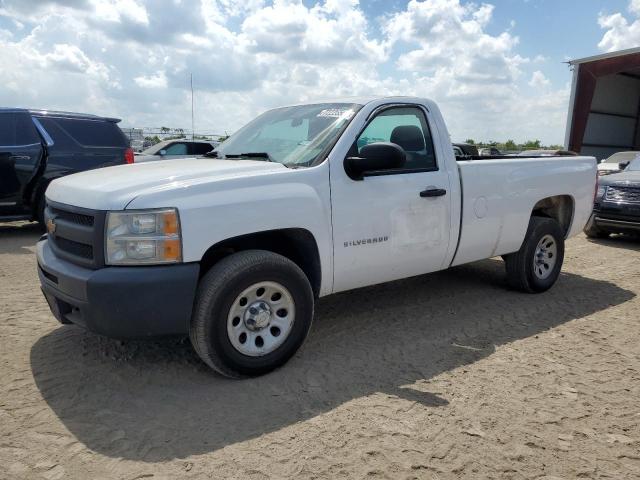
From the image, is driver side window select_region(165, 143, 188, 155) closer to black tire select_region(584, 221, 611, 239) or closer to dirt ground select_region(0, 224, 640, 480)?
dirt ground select_region(0, 224, 640, 480)

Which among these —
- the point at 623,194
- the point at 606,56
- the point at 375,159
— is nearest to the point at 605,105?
the point at 606,56

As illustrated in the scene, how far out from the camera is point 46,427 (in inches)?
113

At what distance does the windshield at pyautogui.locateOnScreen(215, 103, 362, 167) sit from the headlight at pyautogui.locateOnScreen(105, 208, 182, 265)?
1098 millimetres

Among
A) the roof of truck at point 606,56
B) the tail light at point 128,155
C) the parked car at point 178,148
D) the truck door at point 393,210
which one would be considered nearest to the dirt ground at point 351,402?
the truck door at point 393,210

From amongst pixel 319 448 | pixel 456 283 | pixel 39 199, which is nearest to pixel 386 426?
pixel 319 448

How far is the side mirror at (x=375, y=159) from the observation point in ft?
12.0

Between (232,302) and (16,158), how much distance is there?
21.3 feet

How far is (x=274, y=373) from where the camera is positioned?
11.6ft

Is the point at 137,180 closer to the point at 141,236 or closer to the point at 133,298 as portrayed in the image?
the point at 141,236

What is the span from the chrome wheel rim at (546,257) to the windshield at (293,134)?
2.74 m

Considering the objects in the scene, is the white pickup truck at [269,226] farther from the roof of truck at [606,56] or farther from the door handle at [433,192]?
the roof of truck at [606,56]

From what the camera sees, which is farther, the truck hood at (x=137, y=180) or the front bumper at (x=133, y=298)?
the truck hood at (x=137, y=180)

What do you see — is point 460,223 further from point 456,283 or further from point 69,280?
point 69,280

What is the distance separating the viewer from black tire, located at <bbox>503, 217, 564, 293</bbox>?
5.34 m
